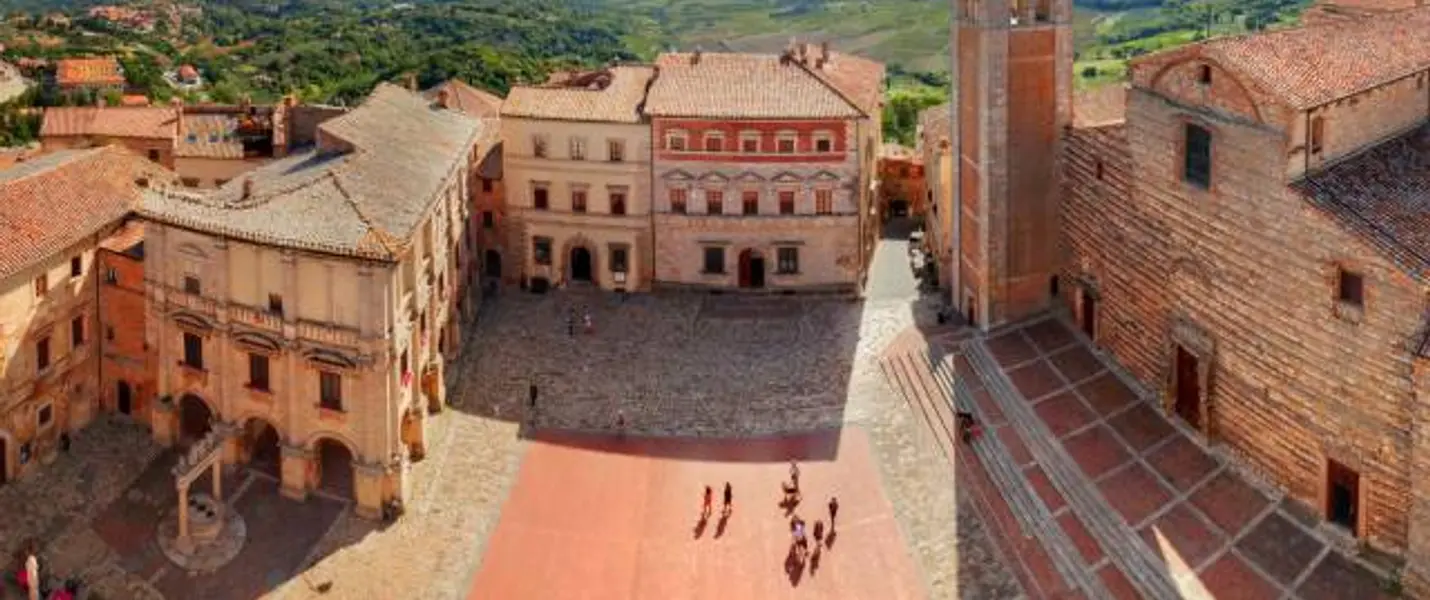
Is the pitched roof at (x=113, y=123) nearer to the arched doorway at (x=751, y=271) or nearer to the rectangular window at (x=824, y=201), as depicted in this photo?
the arched doorway at (x=751, y=271)

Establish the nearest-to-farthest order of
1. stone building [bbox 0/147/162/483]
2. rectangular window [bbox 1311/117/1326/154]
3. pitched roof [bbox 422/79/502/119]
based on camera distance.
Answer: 1. rectangular window [bbox 1311/117/1326/154]
2. stone building [bbox 0/147/162/483]
3. pitched roof [bbox 422/79/502/119]

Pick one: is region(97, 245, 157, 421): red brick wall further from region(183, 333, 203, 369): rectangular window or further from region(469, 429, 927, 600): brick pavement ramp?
region(469, 429, 927, 600): brick pavement ramp

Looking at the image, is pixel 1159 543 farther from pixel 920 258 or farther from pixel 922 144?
pixel 922 144

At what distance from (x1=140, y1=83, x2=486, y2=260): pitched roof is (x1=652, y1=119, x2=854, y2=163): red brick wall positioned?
361 inches

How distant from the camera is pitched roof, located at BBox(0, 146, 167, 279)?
45.2m

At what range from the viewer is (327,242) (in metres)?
42.7

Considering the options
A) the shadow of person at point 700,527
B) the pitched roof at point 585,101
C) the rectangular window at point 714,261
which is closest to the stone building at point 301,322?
the shadow of person at point 700,527

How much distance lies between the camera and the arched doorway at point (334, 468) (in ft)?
149

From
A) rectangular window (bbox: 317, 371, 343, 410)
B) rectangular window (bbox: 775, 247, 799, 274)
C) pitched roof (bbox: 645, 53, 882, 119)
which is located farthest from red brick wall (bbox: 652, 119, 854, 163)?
rectangular window (bbox: 317, 371, 343, 410)

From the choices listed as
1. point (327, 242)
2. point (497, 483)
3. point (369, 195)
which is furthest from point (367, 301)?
point (497, 483)

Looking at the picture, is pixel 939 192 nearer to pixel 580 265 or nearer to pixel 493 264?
pixel 580 265

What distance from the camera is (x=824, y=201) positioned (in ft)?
201

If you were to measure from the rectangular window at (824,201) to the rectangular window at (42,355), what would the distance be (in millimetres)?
30578

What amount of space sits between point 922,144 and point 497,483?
119ft
